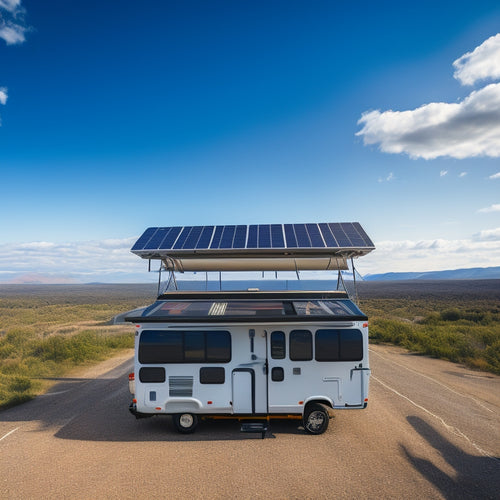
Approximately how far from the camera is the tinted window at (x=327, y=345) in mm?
8727

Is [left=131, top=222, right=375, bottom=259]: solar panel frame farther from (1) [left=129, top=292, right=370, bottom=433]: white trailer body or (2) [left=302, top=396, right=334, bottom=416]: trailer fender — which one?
(2) [left=302, top=396, right=334, bottom=416]: trailer fender

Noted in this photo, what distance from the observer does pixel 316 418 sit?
8.80 metres

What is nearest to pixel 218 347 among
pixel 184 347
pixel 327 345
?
pixel 184 347

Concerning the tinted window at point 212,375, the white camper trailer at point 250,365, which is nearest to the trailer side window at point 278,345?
the white camper trailer at point 250,365

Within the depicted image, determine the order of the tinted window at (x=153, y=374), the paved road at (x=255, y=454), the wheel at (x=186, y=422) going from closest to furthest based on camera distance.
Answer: the paved road at (x=255, y=454), the tinted window at (x=153, y=374), the wheel at (x=186, y=422)

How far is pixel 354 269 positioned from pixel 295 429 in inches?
186

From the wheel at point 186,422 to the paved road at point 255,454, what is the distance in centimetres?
23

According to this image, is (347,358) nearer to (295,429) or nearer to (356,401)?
(356,401)

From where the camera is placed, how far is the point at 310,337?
882 centimetres

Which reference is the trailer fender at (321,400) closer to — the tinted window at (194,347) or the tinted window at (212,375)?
the tinted window at (212,375)

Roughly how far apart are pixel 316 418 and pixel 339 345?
5.89ft

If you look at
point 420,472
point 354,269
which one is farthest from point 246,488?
point 354,269

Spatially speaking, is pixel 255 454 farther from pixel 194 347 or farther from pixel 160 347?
pixel 160 347

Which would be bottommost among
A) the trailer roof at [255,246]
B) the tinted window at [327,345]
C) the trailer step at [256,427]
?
the trailer step at [256,427]
